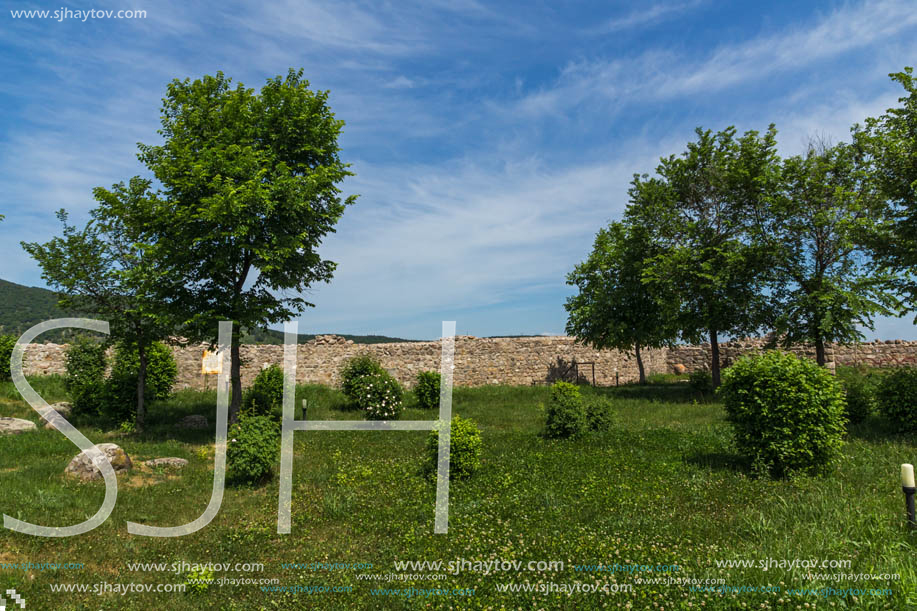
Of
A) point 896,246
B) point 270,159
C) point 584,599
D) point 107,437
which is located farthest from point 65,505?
point 896,246

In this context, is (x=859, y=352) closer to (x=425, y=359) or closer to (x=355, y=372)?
(x=425, y=359)

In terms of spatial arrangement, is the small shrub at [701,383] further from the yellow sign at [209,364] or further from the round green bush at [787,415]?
the yellow sign at [209,364]

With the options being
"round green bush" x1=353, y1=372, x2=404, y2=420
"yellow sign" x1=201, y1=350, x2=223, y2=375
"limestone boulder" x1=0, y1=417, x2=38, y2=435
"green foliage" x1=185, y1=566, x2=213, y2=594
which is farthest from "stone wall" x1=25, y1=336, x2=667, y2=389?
"green foliage" x1=185, y1=566, x2=213, y2=594

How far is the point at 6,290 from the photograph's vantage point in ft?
212

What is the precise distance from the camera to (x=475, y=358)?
2688 centimetres

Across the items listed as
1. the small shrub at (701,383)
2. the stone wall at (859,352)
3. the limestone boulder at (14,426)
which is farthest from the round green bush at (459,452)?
the stone wall at (859,352)

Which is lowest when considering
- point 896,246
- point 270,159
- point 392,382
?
point 392,382

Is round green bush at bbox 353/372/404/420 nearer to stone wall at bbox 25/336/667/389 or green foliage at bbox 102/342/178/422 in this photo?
stone wall at bbox 25/336/667/389

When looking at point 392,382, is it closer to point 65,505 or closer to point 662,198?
point 65,505

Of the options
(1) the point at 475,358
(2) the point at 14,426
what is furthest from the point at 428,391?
(2) the point at 14,426

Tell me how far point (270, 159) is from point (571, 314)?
1819cm

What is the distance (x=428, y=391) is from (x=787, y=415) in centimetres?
1277

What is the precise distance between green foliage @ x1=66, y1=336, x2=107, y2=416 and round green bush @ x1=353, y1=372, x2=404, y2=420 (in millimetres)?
7805

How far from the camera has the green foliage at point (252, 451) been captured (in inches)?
378
